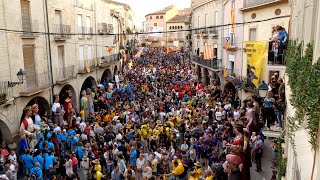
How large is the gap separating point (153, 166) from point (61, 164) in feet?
11.2

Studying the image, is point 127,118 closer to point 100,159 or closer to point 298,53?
point 100,159

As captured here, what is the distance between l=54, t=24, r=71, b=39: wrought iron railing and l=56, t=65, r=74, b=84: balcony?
2.14 m

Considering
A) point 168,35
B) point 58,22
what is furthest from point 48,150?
point 168,35

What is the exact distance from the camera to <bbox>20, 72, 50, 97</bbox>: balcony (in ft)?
52.3

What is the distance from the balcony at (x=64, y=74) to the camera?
66.1ft

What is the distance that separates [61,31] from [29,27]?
4.02 metres

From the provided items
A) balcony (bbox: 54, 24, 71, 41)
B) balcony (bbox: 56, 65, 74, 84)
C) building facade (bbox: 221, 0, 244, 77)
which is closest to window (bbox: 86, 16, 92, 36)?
balcony (bbox: 54, 24, 71, 41)

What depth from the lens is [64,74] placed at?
2097cm

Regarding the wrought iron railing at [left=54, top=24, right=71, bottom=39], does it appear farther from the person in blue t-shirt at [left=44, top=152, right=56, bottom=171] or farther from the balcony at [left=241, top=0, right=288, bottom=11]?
the balcony at [left=241, top=0, right=288, bottom=11]

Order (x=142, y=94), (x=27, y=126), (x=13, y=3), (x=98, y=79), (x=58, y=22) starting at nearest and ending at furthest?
(x=27, y=126) < (x=13, y=3) < (x=58, y=22) < (x=142, y=94) < (x=98, y=79)

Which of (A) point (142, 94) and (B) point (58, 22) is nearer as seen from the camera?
(B) point (58, 22)

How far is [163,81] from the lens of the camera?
1183 inches

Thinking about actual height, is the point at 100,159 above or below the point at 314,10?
below

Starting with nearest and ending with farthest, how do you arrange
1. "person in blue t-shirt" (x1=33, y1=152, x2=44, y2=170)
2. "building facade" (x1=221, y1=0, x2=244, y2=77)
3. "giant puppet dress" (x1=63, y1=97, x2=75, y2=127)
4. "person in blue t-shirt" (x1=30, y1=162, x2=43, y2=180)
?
"person in blue t-shirt" (x1=30, y1=162, x2=43, y2=180) < "person in blue t-shirt" (x1=33, y1=152, x2=44, y2=170) < "giant puppet dress" (x1=63, y1=97, x2=75, y2=127) < "building facade" (x1=221, y1=0, x2=244, y2=77)
